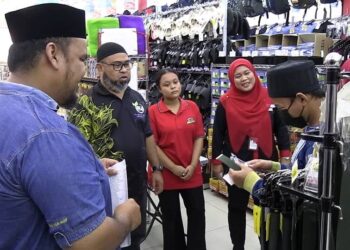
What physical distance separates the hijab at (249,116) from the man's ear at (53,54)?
211 centimetres

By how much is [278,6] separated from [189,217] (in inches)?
128

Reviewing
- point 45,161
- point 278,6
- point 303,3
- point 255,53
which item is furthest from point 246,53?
point 45,161

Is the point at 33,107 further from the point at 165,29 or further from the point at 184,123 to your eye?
the point at 165,29

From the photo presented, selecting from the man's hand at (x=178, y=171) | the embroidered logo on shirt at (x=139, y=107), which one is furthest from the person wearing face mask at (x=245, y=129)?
the embroidered logo on shirt at (x=139, y=107)

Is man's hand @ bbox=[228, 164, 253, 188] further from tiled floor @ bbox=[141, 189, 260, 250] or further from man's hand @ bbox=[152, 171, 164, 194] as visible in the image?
tiled floor @ bbox=[141, 189, 260, 250]

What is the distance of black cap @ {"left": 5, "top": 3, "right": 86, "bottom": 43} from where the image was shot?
1.02 metres

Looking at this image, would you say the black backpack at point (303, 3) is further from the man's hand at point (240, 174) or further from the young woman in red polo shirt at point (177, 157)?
the man's hand at point (240, 174)

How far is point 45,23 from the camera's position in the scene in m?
1.02

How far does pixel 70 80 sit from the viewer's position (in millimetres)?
1060

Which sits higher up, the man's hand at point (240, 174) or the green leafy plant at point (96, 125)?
the green leafy plant at point (96, 125)

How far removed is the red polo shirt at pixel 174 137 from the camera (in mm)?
2920

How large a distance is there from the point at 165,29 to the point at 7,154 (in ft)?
19.2

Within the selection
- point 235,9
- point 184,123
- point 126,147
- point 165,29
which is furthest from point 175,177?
point 165,29

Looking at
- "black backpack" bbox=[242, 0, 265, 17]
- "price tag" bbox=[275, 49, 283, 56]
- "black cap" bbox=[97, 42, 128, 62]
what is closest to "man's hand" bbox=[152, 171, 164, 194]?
"black cap" bbox=[97, 42, 128, 62]
